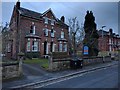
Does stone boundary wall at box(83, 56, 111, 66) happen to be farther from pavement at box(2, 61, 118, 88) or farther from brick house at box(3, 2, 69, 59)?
brick house at box(3, 2, 69, 59)

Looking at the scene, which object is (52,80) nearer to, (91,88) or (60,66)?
(91,88)

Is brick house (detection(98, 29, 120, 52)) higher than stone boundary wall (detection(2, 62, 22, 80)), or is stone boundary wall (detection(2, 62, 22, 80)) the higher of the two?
brick house (detection(98, 29, 120, 52))

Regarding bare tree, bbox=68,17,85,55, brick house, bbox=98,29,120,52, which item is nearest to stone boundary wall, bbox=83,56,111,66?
bare tree, bbox=68,17,85,55

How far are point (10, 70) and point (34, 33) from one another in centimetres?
2124

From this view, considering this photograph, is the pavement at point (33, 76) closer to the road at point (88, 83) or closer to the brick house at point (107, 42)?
the road at point (88, 83)

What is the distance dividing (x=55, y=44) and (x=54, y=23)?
460 cm

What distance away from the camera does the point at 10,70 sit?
47.4ft

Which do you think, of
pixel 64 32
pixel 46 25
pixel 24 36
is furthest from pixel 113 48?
pixel 24 36

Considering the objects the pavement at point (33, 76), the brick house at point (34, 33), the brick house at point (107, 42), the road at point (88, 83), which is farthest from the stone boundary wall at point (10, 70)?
the brick house at point (107, 42)

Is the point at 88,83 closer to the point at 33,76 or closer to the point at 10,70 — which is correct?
the point at 33,76

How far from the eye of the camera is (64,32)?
43312 millimetres

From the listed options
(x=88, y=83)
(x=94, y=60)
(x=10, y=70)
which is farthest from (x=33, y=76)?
(x=94, y=60)

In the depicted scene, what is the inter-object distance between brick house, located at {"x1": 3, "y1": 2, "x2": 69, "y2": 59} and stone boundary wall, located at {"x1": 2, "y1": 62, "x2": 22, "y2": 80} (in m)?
15.4

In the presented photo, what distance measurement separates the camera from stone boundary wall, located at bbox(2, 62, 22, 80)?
45.8 ft
